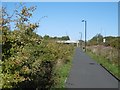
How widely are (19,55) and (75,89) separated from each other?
5.88 meters

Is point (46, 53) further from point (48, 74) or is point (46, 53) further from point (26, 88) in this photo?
point (26, 88)

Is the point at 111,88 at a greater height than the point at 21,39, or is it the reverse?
the point at 21,39

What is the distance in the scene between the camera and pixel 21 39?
8.40 meters

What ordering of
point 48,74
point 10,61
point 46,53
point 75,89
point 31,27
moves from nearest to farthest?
point 10,61 < point 31,27 < point 75,89 < point 48,74 < point 46,53

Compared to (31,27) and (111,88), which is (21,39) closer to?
(31,27)

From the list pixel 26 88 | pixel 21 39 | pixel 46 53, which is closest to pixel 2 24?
pixel 21 39

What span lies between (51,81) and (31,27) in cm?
593

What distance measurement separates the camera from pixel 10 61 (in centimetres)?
792

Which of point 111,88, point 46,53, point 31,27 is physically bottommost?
point 111,88

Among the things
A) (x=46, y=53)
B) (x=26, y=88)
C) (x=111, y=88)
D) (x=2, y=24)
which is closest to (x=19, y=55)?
(x=2, y=24)

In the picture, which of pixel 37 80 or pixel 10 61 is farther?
pixel 37 80

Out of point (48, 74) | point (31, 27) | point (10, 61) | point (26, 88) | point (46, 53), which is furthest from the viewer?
point (46, 53)

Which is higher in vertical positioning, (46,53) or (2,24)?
(2,24)

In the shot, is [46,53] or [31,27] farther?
[46,53]
